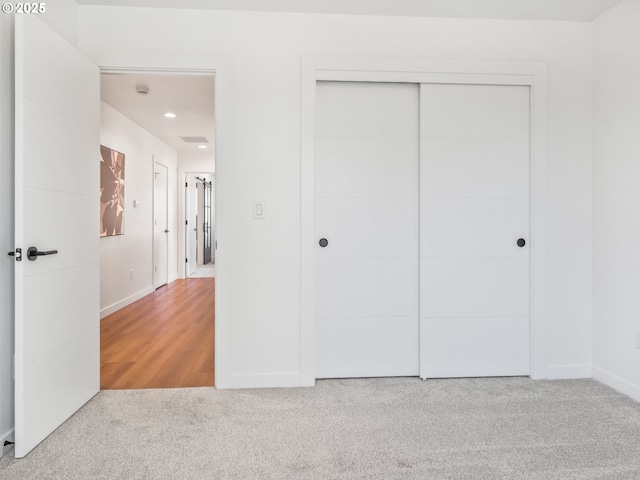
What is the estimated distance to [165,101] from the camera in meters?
4.16

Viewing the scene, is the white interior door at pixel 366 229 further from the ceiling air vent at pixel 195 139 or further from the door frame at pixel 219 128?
the ceiling air vent at pixel 195 139

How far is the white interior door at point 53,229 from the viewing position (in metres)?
1.66

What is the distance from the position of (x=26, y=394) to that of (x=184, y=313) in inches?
111

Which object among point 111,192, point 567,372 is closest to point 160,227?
point 111,192

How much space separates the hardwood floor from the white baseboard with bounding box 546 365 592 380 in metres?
2.29

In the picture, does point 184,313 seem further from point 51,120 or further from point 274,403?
point 51,120

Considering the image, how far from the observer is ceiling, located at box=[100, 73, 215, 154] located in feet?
11.6

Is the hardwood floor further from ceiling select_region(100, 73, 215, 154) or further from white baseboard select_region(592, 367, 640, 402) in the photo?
white baseboard select_region(592, 367, 640, 402)

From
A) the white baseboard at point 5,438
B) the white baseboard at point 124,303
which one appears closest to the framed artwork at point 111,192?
the white baseboard at point 124,303

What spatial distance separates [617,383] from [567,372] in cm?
27

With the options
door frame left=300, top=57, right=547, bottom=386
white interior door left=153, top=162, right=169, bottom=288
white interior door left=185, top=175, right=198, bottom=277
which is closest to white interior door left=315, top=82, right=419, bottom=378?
door frame left=300, top=57, right=547, bottom=386

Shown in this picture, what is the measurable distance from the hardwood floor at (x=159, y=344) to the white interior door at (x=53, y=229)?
39cm

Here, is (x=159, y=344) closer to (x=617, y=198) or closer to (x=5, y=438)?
(x=5, y=438)

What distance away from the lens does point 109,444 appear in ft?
5.79
